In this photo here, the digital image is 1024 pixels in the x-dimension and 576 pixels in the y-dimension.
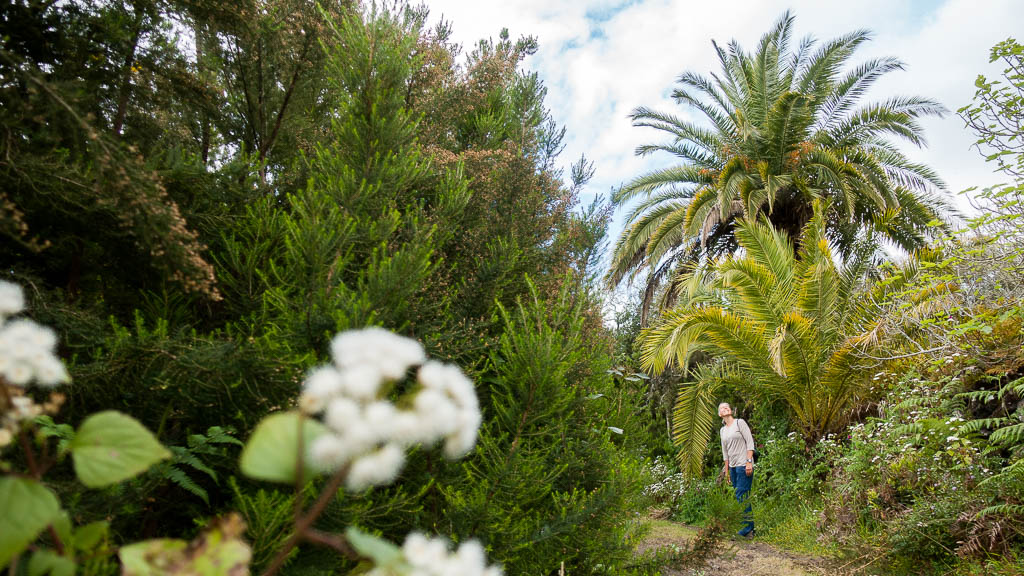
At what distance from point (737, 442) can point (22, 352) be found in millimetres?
8336

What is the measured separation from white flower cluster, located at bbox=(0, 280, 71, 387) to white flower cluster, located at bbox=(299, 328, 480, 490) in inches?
9.6

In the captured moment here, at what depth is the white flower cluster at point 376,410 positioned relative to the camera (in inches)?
17.9

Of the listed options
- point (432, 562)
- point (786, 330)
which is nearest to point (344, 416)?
point (432, 562)

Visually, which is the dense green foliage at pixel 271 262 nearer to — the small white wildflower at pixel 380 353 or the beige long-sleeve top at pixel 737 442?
the small white wildflower at pixel 380 353

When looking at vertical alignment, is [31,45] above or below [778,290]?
below

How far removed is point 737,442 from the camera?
7641mm

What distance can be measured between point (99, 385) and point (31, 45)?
4.13 feet

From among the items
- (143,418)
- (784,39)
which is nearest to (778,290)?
(784,39)

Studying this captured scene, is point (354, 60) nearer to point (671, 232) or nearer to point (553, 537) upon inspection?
point (553, 537)

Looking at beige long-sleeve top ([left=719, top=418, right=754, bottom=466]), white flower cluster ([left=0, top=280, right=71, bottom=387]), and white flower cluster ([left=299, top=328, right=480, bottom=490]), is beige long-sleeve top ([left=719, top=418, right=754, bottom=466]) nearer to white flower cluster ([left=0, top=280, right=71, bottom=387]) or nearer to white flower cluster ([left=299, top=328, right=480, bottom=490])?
white flower cluster ([left=299, top=328, right=480, bottom=490])

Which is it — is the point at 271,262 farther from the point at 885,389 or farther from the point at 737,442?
the point at 885,389

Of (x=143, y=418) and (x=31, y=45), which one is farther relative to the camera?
(x=31, y=45)

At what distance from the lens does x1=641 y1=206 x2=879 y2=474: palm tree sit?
313 inches

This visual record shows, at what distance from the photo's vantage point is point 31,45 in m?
1.87
